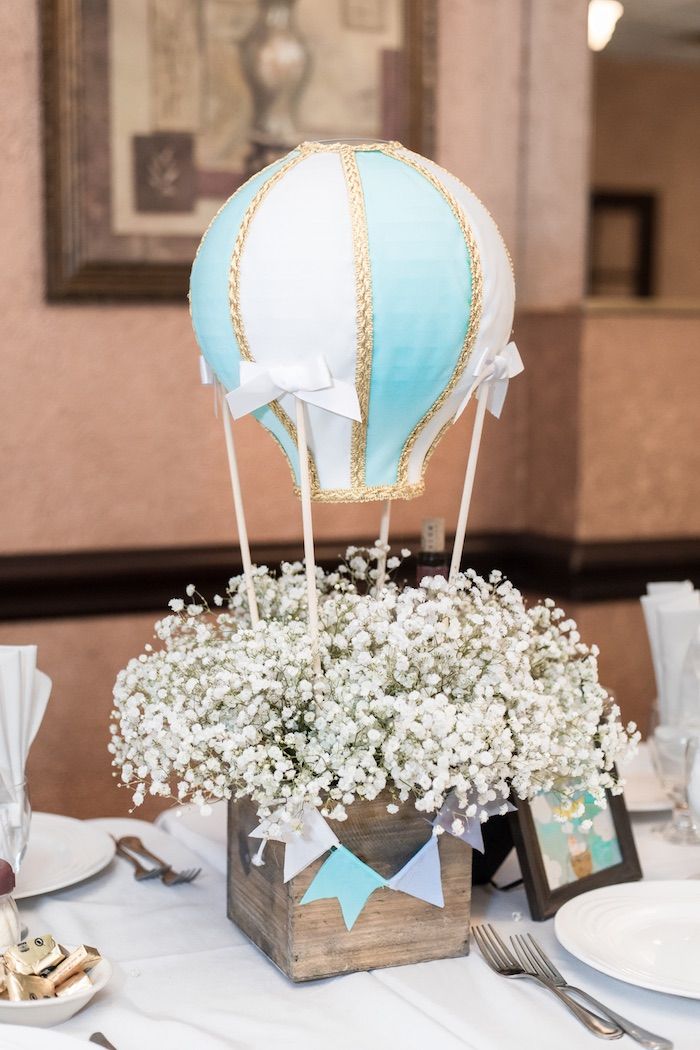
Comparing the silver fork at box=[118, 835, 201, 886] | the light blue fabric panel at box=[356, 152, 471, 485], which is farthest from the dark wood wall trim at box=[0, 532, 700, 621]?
the light blue fabric panel at box=[356, 152, 471, 485]

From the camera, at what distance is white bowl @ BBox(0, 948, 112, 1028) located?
1.01 metres

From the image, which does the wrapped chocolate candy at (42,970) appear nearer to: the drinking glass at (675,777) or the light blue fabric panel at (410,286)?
the light blue fabric panel at (410,286)

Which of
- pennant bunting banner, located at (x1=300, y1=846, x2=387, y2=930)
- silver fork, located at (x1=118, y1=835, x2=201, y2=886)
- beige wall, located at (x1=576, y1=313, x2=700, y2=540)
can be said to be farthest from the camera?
beige wall, located at (x1=576, y1=313, x2=700, y2=540)

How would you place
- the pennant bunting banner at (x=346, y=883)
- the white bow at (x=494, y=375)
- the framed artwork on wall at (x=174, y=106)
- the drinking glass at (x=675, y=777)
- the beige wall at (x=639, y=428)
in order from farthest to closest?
the beige wall at (x=639, y=428)
the framed artwork on wall at (x=174, y=106)
the drinking glass at (x=675, y=777)
the white bow at (x=494, y=375)
the pennant bunting banner at (x=346, y=883)

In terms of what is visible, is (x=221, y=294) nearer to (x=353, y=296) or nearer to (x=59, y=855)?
(x=353, y=296)

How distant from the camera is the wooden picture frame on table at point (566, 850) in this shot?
1.26 metres

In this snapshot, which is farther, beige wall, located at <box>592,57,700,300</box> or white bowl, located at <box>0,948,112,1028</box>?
beige wall, located at <box>592,57,700,300</box>

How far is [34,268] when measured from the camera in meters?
2.71

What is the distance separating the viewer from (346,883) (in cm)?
113

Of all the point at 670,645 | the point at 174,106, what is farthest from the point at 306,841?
the point at 174,106

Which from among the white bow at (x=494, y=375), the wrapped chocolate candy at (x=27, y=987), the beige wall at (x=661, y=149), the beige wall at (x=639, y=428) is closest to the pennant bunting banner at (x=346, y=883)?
the wrapped chocolate candy at (x=27, y=987)

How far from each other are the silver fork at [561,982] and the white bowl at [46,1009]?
38cm

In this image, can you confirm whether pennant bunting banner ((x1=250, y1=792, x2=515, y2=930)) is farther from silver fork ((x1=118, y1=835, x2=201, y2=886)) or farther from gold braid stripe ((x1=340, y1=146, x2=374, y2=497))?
gold braid stripe ((x1=340, y1=146, x2=374, y2=497))

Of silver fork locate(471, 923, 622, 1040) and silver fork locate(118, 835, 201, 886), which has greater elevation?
silver fork locate(471, 923, 622, 1040)
